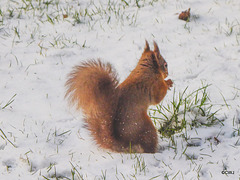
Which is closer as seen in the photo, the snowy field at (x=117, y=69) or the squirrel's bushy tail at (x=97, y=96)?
the squirrel's bushy tail at (x=97, y=96)

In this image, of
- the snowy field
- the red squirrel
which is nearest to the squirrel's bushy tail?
the red squirrel

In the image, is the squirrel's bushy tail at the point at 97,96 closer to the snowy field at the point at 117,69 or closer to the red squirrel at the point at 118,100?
the red squirrel at the point at 118,100

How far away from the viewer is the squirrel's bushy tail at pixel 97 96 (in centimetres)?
242

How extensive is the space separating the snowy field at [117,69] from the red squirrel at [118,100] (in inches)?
6.1

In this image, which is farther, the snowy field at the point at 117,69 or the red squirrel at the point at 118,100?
the snowy field at the point at 117,69

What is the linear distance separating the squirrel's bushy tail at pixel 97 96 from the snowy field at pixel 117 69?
0.82 ft

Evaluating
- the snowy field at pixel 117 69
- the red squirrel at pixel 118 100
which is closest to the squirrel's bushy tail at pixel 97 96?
the red squirrel at pixel 118 100

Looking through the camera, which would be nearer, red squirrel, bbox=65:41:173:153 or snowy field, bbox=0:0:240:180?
red squirrel, bbox=65:41:173:153

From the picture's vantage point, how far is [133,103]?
258 cm

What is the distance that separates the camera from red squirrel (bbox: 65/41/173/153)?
8.04ft

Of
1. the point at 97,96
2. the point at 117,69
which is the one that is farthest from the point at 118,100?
the point at 117,69

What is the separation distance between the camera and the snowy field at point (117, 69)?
103 inches

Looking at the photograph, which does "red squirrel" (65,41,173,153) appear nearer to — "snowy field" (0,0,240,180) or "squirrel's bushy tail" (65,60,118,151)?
"squirrel's bushy tail" (65,60,118,151)

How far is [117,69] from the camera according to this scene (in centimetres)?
400
